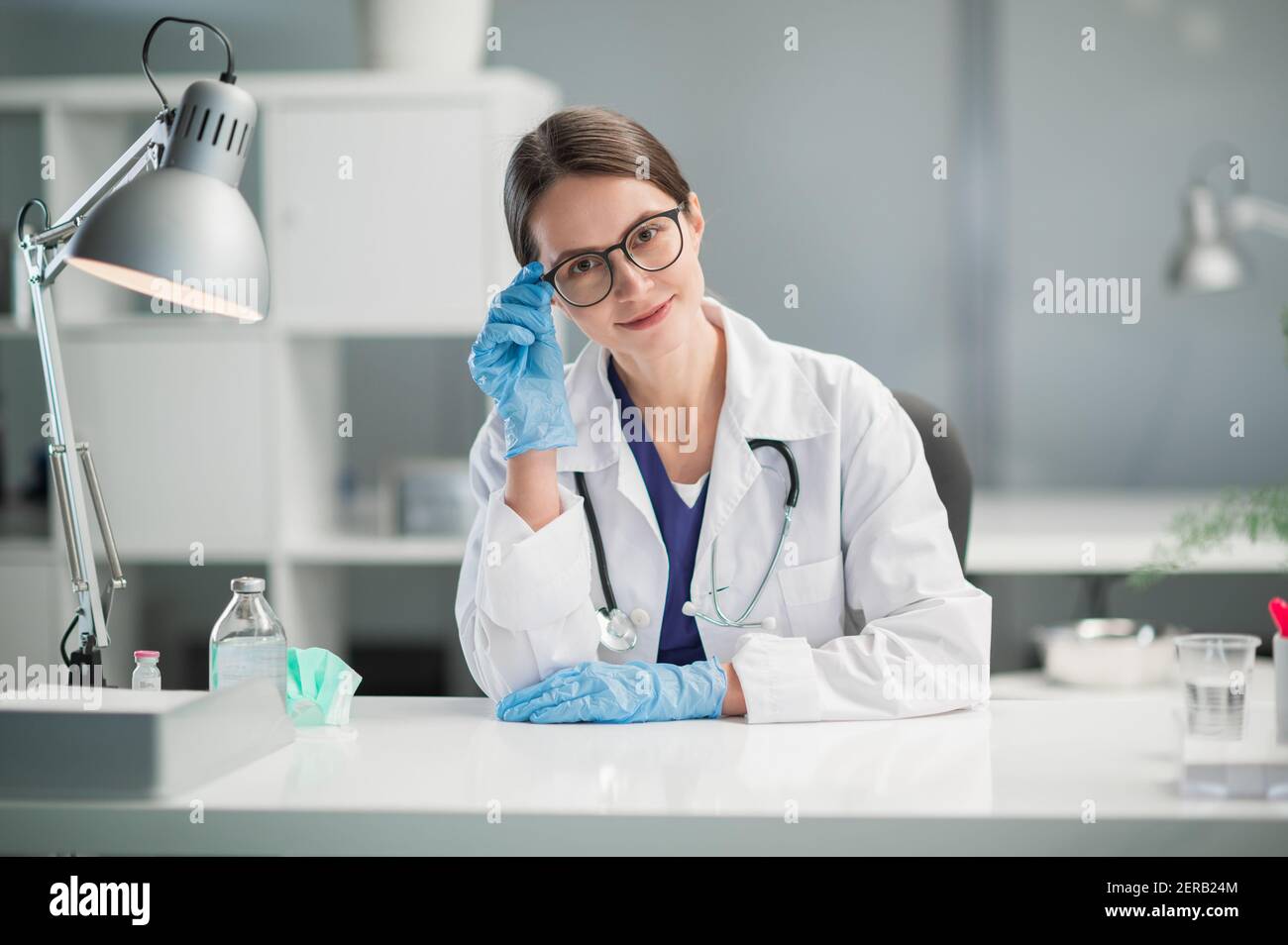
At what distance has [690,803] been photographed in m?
1.09

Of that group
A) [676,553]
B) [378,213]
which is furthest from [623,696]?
[378,213]

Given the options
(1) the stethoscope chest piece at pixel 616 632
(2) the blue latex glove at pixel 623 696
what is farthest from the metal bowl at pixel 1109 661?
(2) the blue latex glove at pixel 623 696

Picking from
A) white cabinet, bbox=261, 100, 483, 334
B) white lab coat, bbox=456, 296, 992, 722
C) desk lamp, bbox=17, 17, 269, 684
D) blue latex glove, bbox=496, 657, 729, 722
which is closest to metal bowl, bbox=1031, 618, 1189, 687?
white lab coat, bbox=456, 296, 992, 722

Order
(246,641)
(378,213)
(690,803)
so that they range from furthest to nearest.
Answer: (378,213)
(246,641)
(690,803)

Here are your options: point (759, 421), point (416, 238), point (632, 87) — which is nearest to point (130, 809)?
point (759, 421)

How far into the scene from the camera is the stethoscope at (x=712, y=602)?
65.5 inches

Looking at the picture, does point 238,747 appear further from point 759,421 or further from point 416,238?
point 416,238

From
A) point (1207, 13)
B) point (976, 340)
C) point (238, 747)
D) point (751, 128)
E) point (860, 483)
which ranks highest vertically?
point (1207, 13)

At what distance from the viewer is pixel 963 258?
3.59 meters

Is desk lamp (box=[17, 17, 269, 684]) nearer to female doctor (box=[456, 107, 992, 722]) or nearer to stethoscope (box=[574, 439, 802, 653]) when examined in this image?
female doctor (box=[456, 107, 992, 722])

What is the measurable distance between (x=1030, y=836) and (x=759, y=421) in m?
0.79

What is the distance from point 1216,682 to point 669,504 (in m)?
0.77

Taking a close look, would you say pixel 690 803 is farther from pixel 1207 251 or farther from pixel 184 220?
pixel 1207 251
